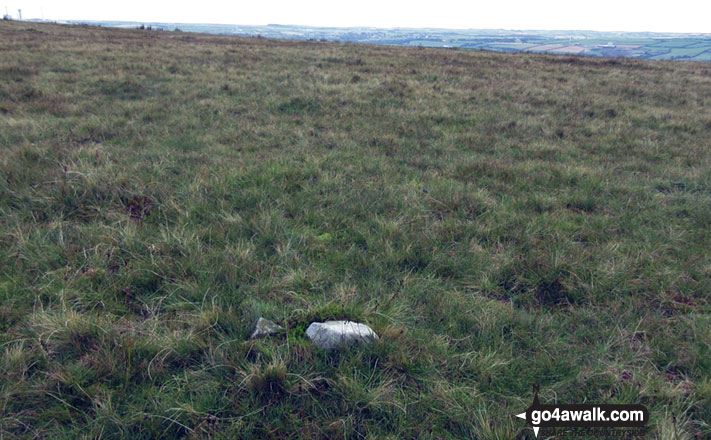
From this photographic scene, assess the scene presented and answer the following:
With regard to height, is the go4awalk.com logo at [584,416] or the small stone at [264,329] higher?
the small stone at [264,329]

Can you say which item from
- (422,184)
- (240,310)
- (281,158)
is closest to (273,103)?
(281,158)

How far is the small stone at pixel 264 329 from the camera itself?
2.74 metres

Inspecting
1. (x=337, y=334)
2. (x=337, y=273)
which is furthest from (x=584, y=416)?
(x=337, y=273)

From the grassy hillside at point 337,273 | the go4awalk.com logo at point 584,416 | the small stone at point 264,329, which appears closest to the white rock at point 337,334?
the grassy hillside at point 337,273

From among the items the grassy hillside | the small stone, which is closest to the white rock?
the grassy hillside

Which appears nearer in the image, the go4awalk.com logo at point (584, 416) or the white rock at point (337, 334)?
the go4awalk.com logo at point (584, 416)

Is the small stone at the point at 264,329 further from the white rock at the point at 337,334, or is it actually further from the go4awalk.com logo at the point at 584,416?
the go4awalk.com logo at the point at 584,416

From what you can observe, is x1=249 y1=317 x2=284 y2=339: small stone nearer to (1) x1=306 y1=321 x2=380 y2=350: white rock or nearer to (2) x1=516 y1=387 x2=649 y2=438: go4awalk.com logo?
(1) x1=306 y1=321 x2=380 y2=350: white rock

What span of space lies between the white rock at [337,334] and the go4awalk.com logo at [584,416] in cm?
109

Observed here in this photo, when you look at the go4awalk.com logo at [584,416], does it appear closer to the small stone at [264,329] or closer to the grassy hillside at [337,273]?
the grassy hillside at [337,273]

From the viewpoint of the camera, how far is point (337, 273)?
362 centimetres

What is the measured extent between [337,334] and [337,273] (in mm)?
993

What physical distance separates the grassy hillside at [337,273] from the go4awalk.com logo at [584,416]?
72 mm

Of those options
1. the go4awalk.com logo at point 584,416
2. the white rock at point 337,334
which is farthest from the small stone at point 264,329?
the go4awalk.com logo at point 584,416
